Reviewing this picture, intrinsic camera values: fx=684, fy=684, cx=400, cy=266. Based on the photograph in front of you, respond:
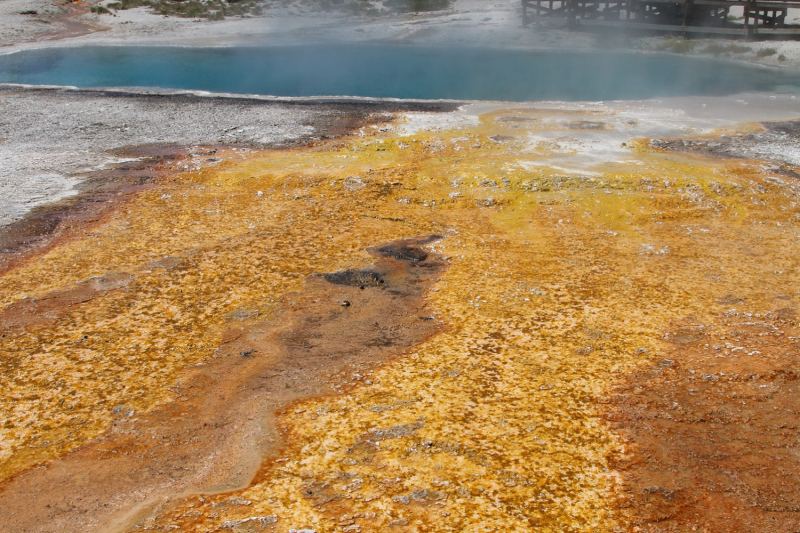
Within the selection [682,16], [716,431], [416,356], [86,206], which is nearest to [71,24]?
[86,206]

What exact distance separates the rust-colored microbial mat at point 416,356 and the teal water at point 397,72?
11.5m

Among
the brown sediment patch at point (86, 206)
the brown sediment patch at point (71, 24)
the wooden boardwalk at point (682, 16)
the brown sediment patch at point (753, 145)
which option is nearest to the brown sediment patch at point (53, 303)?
the brown sediment patch at point (86, 206)

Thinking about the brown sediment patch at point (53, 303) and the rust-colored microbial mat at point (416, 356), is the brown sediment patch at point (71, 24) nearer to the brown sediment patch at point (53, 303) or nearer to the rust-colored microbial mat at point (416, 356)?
the rust-colored microbial mat at point (416, 356)

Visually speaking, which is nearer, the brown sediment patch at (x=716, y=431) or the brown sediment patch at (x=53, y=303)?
the brown sediment patch at (x=716, y=431)

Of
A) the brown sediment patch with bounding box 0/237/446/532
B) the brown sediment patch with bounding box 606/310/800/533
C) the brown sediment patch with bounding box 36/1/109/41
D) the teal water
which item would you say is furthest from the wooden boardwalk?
the brown sediment patch with bounding box 0/237/446/532

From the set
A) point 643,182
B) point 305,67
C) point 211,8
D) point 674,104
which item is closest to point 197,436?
point 643,182

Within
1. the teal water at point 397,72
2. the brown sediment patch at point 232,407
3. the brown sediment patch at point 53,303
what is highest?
the teal water at point 397,72

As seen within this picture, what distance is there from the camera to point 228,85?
1045 inches

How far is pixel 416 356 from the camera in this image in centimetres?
845

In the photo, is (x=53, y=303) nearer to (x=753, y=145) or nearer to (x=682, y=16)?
(x=753, y=145)

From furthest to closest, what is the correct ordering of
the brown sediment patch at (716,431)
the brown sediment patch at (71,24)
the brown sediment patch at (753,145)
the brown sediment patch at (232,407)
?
the brown sediment patch at (71,24) → the brown sediment patch at (753,145) → the brown sediment patch at (232,407) → the brown sediment patch at (716,431)

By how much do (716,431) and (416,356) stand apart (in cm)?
341

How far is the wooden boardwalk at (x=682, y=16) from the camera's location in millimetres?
31266

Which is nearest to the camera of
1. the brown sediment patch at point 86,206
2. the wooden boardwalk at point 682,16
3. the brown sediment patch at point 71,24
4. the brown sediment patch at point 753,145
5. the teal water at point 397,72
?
the brown sediment patch at point 86,206
